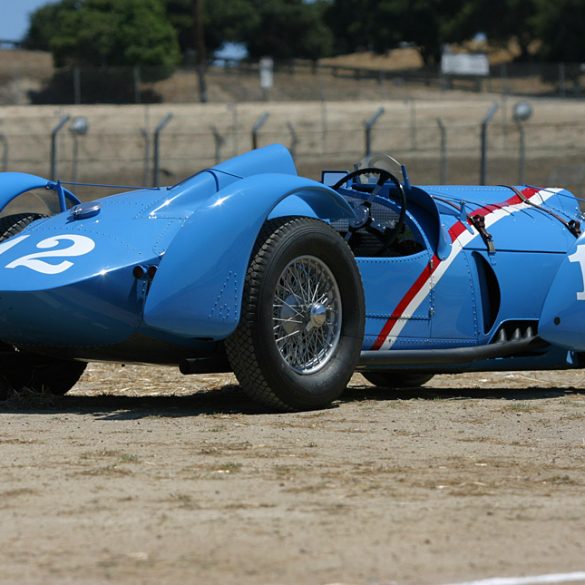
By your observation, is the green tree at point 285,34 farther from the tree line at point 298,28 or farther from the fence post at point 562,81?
the fence post at point 562,81

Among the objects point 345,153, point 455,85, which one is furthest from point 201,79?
point 345,153

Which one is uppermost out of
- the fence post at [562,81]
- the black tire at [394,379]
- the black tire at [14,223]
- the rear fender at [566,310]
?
the black tire at [14,223]

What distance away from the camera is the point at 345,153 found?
4403 centimetres

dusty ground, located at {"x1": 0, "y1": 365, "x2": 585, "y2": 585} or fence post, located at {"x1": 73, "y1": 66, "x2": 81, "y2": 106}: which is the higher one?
dusty ground, located at {"x1": 0, "y1": 365, "x2": 585, "y2": 585}

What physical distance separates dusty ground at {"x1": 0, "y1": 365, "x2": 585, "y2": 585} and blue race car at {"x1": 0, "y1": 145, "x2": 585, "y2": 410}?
34 centimetres

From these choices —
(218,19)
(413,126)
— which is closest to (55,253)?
(413,126)

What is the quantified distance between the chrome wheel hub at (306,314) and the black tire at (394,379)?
2.00 meters

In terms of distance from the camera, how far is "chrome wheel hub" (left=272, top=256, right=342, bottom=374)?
7.48 m

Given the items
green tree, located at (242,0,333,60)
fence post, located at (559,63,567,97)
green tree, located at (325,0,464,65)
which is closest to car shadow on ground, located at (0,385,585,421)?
fence post, located at (559,63,567,97)

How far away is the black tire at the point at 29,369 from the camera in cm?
841

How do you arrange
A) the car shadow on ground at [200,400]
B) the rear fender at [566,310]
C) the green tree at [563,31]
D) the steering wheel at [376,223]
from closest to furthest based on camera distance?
the car shadow on ground at [200,400]
the steering wheel at [376,223]
the rear fender at [566,310]
the green tree at [563,31]

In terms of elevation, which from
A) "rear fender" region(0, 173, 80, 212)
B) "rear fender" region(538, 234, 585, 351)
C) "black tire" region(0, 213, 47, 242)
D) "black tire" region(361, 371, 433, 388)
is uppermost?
"rear fender" region(0, 173, 80, 212)

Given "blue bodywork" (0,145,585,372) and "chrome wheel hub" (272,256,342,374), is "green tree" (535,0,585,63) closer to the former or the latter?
"blue bodywork" (0,145,585,372)

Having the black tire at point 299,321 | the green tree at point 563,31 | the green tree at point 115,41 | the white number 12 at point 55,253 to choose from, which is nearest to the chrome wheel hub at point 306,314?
the black tire at point 299,321
